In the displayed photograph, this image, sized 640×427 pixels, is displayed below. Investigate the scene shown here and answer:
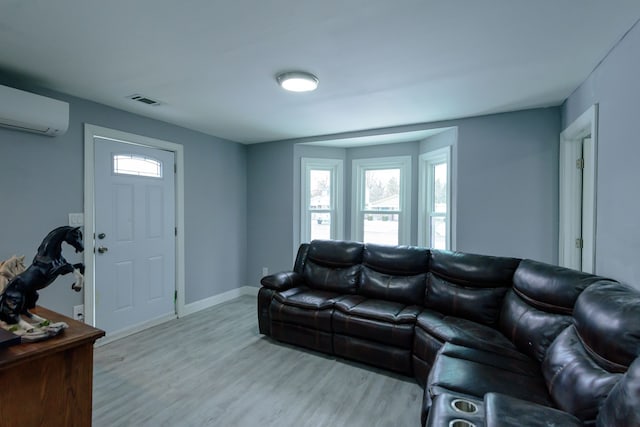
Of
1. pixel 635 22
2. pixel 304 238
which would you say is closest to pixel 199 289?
pixel 304 238

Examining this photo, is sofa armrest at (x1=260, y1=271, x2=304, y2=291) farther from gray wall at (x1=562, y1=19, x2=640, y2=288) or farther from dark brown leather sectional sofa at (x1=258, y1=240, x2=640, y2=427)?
gray wall at (x1=562, y1=19, x2=640, y2=288)

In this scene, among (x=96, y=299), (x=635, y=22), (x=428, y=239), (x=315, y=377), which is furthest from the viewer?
(x=428, y=239)

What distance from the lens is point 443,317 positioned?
8.36 ft

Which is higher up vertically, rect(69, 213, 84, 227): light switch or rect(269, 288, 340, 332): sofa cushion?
rect(69, 213, 84, 227): light switch

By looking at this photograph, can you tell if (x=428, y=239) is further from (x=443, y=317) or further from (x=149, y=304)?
(x=149, y=304)

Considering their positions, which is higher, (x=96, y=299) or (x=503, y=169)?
(x=503, y=169)

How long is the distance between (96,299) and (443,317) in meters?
3.29

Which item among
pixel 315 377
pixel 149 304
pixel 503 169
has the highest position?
pixel 503 169

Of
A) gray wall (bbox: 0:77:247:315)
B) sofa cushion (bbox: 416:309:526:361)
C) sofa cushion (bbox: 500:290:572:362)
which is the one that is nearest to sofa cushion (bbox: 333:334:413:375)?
sofa cushion (bbox: 416:309:526:361)

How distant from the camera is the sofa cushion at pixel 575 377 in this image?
3.90 feet

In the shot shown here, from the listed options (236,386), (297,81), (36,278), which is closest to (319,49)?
(297,81)

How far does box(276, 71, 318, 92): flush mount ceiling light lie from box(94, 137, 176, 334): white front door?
2.00 meters

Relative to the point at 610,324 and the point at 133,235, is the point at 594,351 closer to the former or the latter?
the point at 610,324

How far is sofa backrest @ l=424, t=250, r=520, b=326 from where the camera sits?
2.48 m
